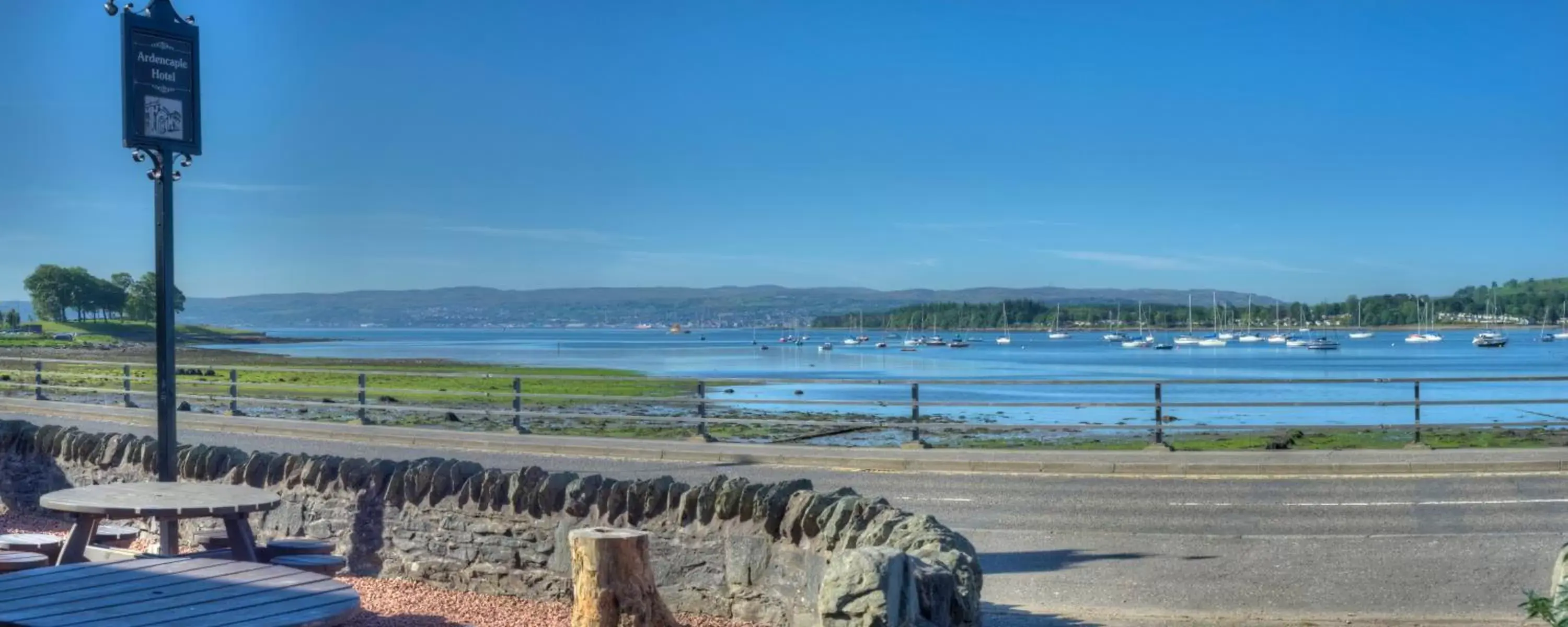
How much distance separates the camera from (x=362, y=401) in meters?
22.5

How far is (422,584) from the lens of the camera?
8508 mm

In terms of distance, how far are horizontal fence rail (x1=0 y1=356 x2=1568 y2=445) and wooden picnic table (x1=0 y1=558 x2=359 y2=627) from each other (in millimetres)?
8957

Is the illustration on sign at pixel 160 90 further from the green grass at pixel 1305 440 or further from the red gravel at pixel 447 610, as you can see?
the green grass at pixel 1305 440

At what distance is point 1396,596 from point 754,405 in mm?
33254

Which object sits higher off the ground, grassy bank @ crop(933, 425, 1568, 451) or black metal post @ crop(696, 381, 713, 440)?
black metal post @ crop(696, 381, 713, 440)

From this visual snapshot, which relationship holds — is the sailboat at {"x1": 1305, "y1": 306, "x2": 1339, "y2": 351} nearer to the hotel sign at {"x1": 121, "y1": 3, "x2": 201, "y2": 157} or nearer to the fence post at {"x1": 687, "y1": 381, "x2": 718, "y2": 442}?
the fence post at {"x1": 687, "y1": 381, "x2": 718, "y2": 442}

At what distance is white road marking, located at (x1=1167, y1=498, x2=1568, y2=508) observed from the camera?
12750 millimetres

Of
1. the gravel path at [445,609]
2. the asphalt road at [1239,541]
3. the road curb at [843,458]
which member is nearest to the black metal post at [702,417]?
the road curb at [843,458]

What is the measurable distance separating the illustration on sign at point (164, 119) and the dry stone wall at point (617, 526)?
228 centimetres

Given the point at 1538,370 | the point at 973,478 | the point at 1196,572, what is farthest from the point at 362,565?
the point at 1538,370

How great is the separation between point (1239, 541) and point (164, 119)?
8366 mm

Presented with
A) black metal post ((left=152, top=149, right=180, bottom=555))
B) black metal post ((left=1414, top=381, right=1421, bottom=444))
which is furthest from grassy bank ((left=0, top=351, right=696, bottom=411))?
black metal post ((left=152, top=149, right=180, bottom=555))

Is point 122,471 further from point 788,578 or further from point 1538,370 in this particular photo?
point 1538,370

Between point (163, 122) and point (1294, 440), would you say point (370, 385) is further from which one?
point (163, 122)
